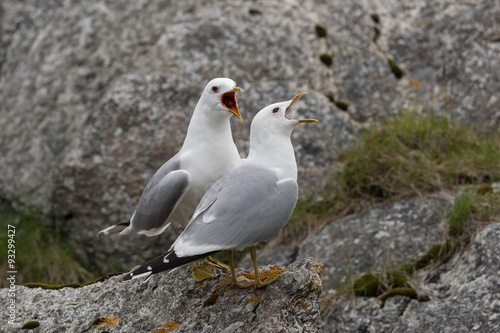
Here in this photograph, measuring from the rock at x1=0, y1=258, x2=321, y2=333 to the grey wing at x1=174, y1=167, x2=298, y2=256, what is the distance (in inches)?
16.5

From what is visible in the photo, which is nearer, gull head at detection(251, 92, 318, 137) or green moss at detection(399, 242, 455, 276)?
gull head at detection(251, 92, 318, 137)

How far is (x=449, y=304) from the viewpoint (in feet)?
13.4

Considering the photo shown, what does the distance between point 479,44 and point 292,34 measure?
1.97m

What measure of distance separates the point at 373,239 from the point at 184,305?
2.06 metres

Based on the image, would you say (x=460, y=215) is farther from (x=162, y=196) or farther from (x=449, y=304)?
(x=162, y=196)

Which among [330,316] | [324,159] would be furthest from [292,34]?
[330,316]

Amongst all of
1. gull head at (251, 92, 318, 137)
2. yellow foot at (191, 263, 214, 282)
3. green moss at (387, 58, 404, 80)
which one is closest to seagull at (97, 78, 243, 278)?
gull head at (251, 92, 318, 137)

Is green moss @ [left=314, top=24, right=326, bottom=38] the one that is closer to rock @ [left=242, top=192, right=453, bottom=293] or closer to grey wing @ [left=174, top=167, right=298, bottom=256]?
rock @ [left=242, top=192, right=453, bottom=293]

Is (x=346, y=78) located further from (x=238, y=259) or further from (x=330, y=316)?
(x=330, y=316)

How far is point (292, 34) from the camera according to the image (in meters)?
6.29

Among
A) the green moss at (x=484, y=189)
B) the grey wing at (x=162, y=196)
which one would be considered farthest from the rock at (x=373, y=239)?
the grey wing at (x=162, y=196)

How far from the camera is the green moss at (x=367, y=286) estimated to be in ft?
14.6

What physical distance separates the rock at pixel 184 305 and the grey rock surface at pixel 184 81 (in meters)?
1.78

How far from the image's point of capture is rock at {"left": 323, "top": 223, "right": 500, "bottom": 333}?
3920mm
